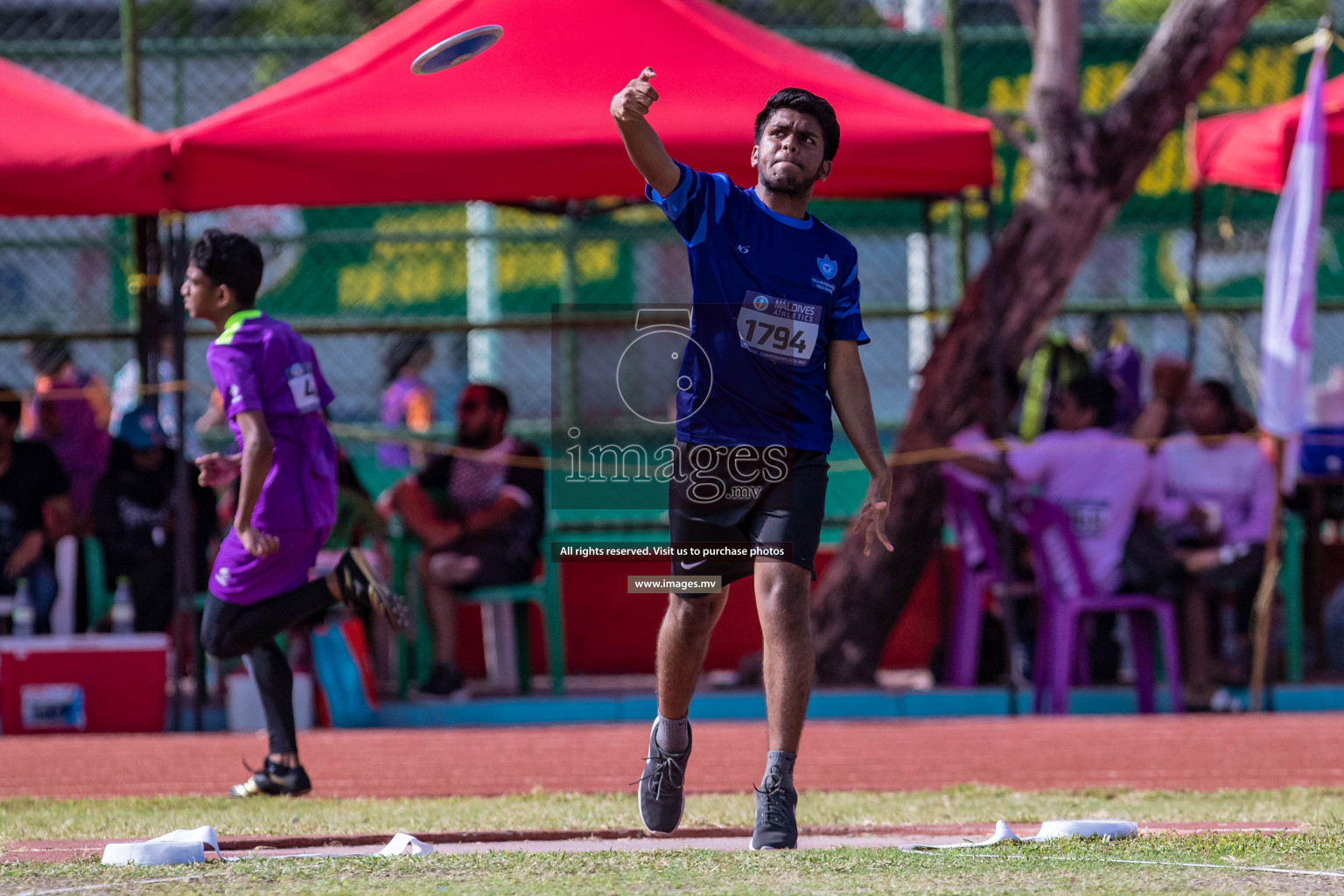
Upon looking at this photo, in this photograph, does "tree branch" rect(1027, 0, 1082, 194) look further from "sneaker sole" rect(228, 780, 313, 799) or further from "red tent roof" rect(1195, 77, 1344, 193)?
"sneaker sole" rect(228, 780, 313, 799)

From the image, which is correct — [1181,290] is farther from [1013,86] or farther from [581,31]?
[581,31]

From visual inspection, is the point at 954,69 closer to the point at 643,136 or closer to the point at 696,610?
the point at 643,136

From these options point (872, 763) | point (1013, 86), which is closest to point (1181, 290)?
point (1013, 86)

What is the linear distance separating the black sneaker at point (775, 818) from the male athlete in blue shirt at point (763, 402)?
4 centimetres

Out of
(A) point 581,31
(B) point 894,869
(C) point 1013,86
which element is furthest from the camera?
(C) point 1013,86

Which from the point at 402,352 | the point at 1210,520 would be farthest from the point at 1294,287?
the point at 402,352

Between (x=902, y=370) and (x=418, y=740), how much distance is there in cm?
601

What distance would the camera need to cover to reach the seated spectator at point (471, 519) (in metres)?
8.38

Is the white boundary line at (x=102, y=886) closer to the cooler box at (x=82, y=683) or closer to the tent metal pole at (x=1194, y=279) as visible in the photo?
the cooler box at (x=82, y=683)

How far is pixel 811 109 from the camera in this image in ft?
13.5

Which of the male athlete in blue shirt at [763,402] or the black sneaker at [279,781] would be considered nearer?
the male athlete in blue shirt at [763,402]

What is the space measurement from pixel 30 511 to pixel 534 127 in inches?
122

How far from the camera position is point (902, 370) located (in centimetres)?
1235

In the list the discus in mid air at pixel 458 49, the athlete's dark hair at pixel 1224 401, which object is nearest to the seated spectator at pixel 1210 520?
the athlete's dark hair at pixel 1224 401
